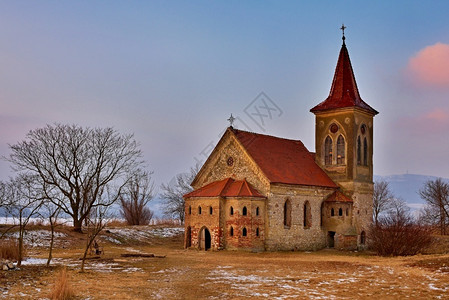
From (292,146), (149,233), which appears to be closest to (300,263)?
(292,146)

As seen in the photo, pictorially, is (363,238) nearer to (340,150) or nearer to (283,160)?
(340,150)

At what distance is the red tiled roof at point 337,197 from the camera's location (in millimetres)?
41969

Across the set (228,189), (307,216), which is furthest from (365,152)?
(228,189)

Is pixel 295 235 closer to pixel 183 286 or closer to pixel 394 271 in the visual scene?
pixel 394 271

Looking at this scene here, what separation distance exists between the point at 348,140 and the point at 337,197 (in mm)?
5047

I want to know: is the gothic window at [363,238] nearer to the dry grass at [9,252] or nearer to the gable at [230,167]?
the gable at [230,167]

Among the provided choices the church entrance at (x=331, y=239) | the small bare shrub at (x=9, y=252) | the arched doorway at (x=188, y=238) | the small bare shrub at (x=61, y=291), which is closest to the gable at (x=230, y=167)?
the arched doorway at (x=188, y=238)

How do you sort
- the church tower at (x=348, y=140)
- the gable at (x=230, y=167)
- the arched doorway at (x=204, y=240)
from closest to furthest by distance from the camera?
1. the gable at (x=230, y=167)
2. the arched doorway at (x=204, y=240)
3. the church tower at (x=348, y=140)

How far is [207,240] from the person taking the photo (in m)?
40.2

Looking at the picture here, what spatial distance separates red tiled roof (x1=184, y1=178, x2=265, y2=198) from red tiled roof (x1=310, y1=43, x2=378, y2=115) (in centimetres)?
1101

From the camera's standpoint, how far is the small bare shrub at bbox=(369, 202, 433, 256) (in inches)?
1304

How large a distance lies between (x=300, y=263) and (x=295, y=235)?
35.7 feet

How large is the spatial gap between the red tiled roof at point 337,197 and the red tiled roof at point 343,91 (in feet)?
24.6

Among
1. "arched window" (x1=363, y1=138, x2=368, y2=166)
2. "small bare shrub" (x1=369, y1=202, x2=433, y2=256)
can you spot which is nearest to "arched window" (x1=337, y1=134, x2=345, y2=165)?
"arched window" (x1=363, y1=138, x2=368, y2=166)
